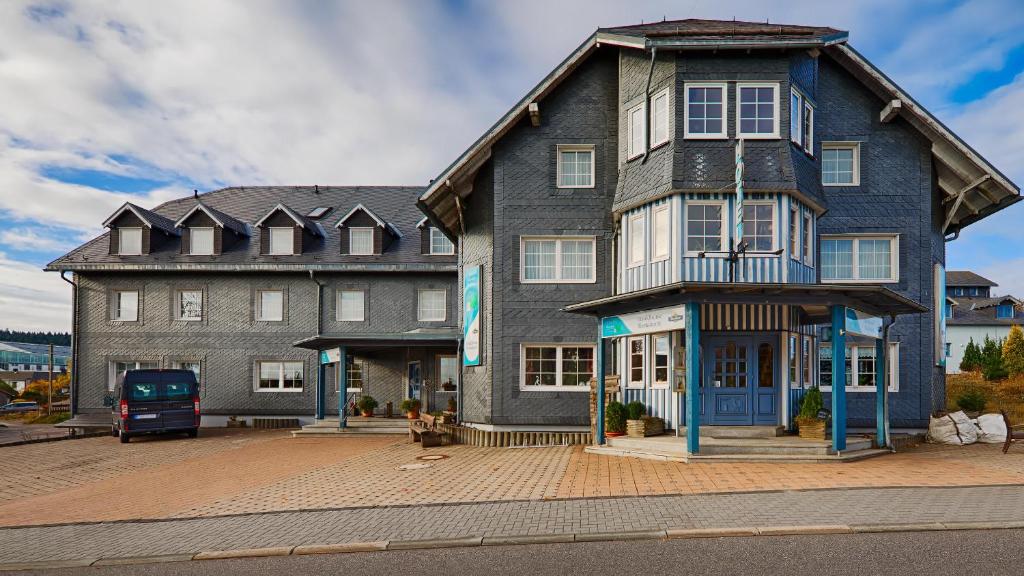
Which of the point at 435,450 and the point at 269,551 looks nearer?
the point at 269,551

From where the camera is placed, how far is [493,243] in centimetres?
1902

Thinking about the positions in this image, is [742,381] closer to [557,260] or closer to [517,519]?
[557,260]

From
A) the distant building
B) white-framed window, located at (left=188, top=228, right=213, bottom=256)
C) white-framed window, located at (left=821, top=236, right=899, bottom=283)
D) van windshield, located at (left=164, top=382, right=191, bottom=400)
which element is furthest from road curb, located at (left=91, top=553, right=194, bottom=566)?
the distant building

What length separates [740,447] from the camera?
14.0 metres

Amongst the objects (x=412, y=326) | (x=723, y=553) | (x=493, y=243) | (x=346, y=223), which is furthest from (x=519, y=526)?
(x=346, y=223)

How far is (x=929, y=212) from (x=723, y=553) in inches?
586

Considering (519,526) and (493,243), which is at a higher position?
(493,243)

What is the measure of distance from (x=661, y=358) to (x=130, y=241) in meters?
21.2

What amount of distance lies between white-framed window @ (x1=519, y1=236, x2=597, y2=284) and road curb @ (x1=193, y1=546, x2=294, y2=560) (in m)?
11.6

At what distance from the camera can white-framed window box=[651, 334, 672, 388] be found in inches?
656

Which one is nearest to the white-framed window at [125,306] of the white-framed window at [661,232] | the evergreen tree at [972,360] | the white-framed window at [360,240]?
the white-framed window at [360,240]

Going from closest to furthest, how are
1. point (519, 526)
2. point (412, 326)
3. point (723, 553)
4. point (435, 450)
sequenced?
1. point (723, 553)
2. point (519, 526)
3. point (435, 450)
4. point (412, 326)

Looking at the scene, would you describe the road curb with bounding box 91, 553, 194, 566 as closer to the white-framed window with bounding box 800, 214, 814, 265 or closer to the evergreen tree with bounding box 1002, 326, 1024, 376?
the white-framed window with bounding box 800, 214, 814, 265

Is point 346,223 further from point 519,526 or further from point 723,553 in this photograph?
point 723,553
